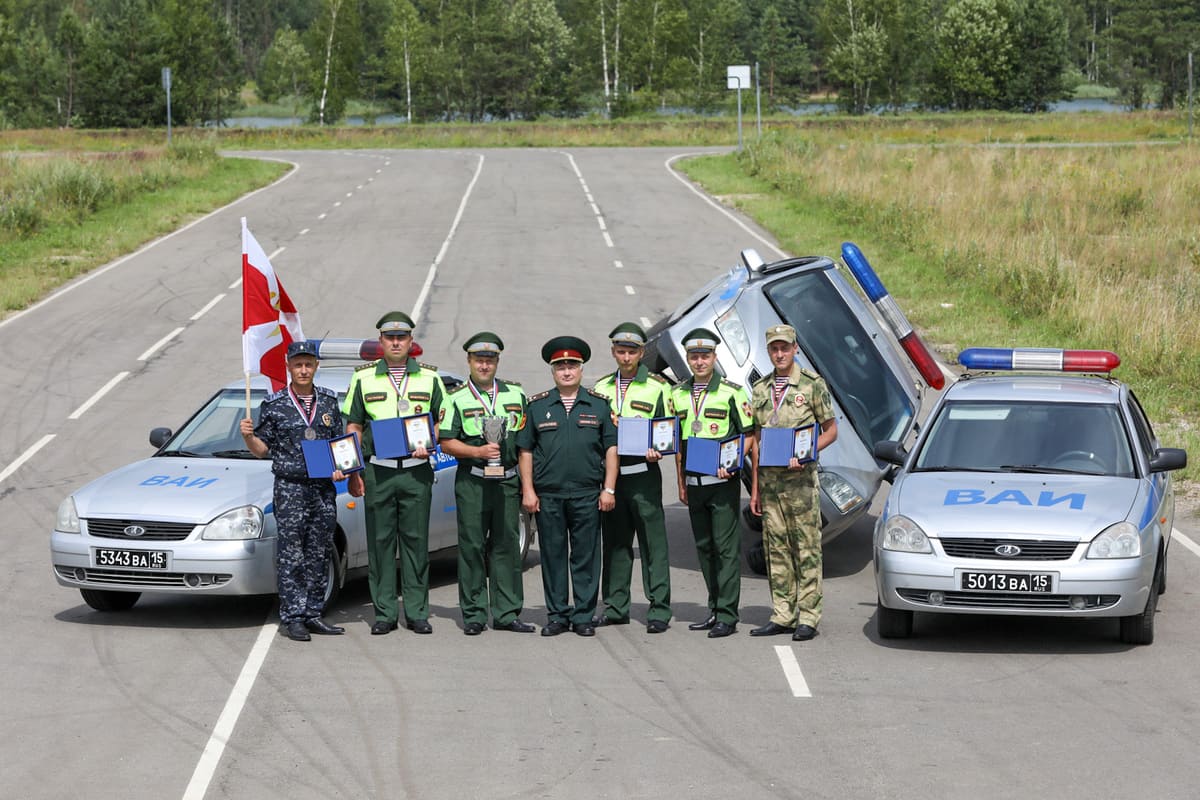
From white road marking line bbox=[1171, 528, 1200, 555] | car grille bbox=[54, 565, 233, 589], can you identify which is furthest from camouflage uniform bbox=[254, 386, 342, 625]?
white road marking line bbox=[1171, 528, 1200, 555]

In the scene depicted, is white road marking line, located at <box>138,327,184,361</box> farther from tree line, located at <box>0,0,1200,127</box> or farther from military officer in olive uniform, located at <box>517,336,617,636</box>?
tree line, located at <box>0,0,1200,127</box>

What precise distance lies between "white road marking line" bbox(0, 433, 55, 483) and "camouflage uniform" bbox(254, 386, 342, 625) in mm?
7156

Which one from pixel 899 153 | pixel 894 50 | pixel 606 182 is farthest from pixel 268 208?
pixel 894 50

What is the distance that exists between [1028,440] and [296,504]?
16.6 ft

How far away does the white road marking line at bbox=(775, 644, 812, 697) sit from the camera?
374 inches

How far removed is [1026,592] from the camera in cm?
995

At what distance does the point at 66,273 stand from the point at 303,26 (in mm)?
141755

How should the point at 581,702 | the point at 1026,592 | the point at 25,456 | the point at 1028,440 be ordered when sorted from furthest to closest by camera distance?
the point at 25,456, the point at 1028,440, the point at 1026,592, the point at 581,702

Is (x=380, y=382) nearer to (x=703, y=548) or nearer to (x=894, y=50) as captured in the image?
(x=703, y=548)

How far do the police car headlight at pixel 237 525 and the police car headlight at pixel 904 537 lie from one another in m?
4.15

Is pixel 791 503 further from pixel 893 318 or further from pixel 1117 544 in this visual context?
pixel 893 318

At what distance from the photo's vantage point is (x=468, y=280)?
30.9 metres

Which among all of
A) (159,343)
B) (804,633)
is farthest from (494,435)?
(159,343)

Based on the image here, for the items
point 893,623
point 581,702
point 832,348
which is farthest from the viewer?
point 832,348
